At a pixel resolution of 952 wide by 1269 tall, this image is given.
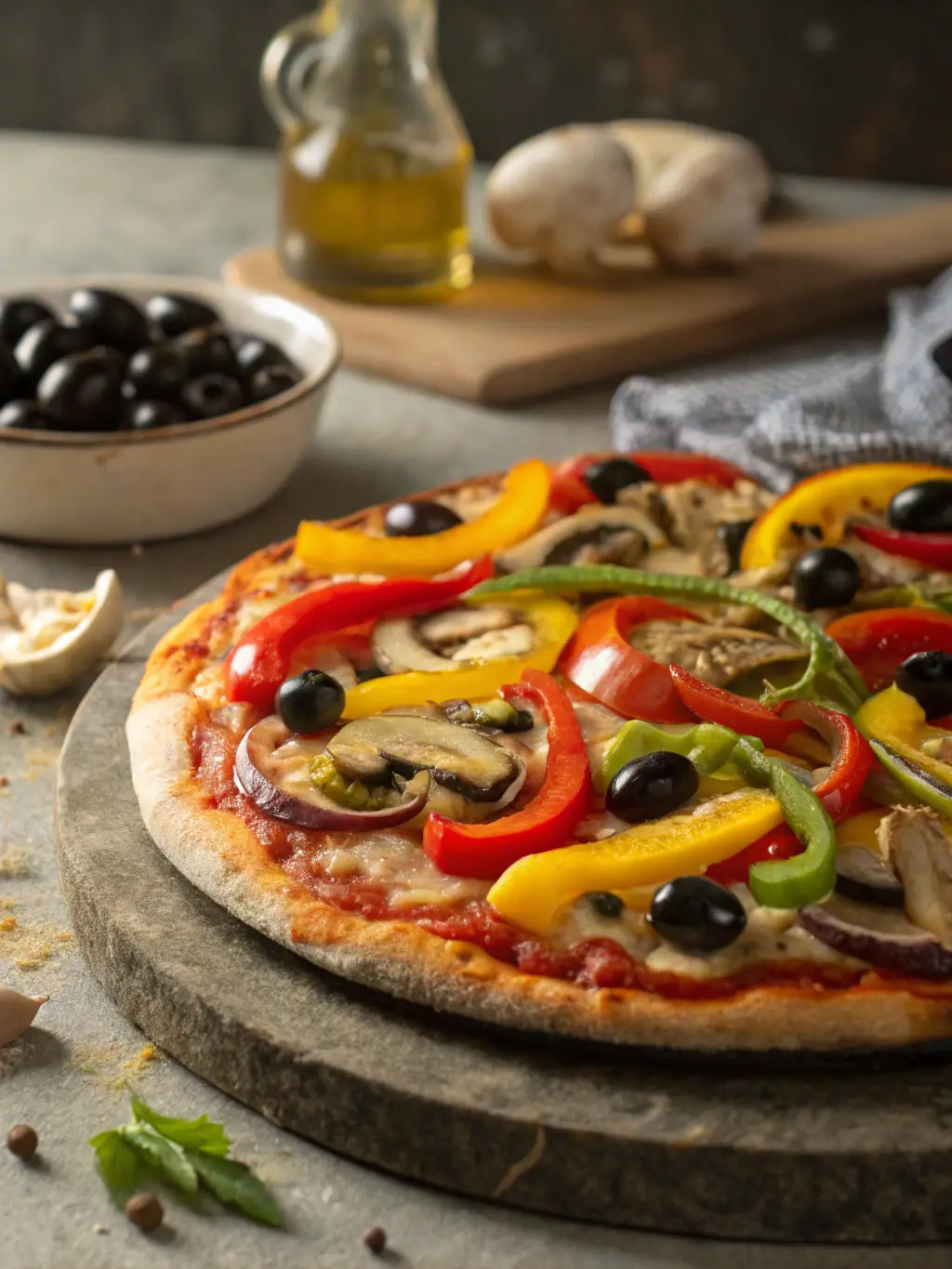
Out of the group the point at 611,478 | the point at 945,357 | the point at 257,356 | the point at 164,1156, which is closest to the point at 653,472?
the point at 611,478

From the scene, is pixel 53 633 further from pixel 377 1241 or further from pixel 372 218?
pixel 372 218

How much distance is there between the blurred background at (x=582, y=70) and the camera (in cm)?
642

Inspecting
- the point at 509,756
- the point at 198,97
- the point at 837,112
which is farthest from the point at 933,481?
the point at 198,97

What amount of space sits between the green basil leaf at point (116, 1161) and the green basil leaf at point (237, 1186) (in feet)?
0.20

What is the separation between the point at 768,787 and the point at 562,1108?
56cm

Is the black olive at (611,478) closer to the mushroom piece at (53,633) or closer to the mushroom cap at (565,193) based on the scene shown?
the mushroom piece at (53,633)

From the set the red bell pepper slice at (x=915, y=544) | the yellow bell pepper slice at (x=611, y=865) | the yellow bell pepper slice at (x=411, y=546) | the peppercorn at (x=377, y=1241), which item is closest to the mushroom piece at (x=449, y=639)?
the yellow bell pepper slice at (x=411, y=546)

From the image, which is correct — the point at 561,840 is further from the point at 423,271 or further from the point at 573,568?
the point at 423,271

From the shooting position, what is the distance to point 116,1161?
5.86 ft

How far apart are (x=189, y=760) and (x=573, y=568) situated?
689 millimetres

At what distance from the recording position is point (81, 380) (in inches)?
127

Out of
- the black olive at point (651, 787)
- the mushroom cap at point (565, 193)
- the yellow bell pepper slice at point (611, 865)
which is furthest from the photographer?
the mushroom cap at point (565, 193)

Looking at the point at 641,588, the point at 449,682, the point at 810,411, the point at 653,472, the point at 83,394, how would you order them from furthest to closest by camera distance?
the point at 810,411, the point at 83,394, the point at 653,472, the point at 641,588, the point at 449,682

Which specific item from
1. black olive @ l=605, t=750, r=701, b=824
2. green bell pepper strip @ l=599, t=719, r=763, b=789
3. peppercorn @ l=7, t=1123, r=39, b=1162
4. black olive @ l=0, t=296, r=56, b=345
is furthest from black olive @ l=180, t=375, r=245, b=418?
peppercorn @ l=7, t=1123, r=39, b=1162
